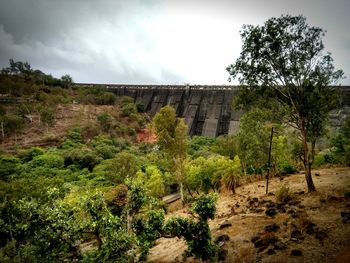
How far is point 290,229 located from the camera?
49.8 ft

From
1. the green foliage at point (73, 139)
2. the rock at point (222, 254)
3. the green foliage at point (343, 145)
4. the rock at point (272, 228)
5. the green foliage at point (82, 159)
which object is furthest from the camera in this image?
the green foliage at point (73, 139)

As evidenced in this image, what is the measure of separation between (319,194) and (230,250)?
784cm

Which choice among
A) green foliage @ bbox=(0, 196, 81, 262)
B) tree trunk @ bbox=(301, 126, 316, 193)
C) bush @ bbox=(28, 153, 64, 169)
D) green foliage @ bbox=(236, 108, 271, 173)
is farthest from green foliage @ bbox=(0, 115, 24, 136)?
tree trunk @ bbox=(301, 126, 316, 193)

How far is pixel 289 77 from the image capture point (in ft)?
56.5

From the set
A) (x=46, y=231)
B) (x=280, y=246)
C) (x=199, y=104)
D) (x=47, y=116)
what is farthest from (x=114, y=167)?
(x=199, y=104)

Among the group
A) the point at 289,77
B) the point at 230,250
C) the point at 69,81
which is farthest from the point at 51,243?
the point at 69,81

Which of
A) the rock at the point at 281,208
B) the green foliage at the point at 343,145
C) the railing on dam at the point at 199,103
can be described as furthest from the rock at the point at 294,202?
the railing on dam at the point at 199,103

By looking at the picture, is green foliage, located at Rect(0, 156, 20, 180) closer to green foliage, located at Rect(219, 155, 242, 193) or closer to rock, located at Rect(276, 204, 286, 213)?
green foliage, located at Rect(219, 155, 242, 193)

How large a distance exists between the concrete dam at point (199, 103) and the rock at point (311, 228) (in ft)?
129

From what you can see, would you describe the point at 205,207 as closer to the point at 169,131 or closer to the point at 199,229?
the point at 199,229

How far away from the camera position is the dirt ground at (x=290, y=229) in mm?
12867

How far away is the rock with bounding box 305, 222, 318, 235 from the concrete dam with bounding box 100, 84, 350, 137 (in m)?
39.4

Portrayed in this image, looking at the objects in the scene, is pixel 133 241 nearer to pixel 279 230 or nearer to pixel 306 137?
pixel 279 230

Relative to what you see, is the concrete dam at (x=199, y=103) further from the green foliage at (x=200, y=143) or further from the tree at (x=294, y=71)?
the tree at (x=294, y=71)
